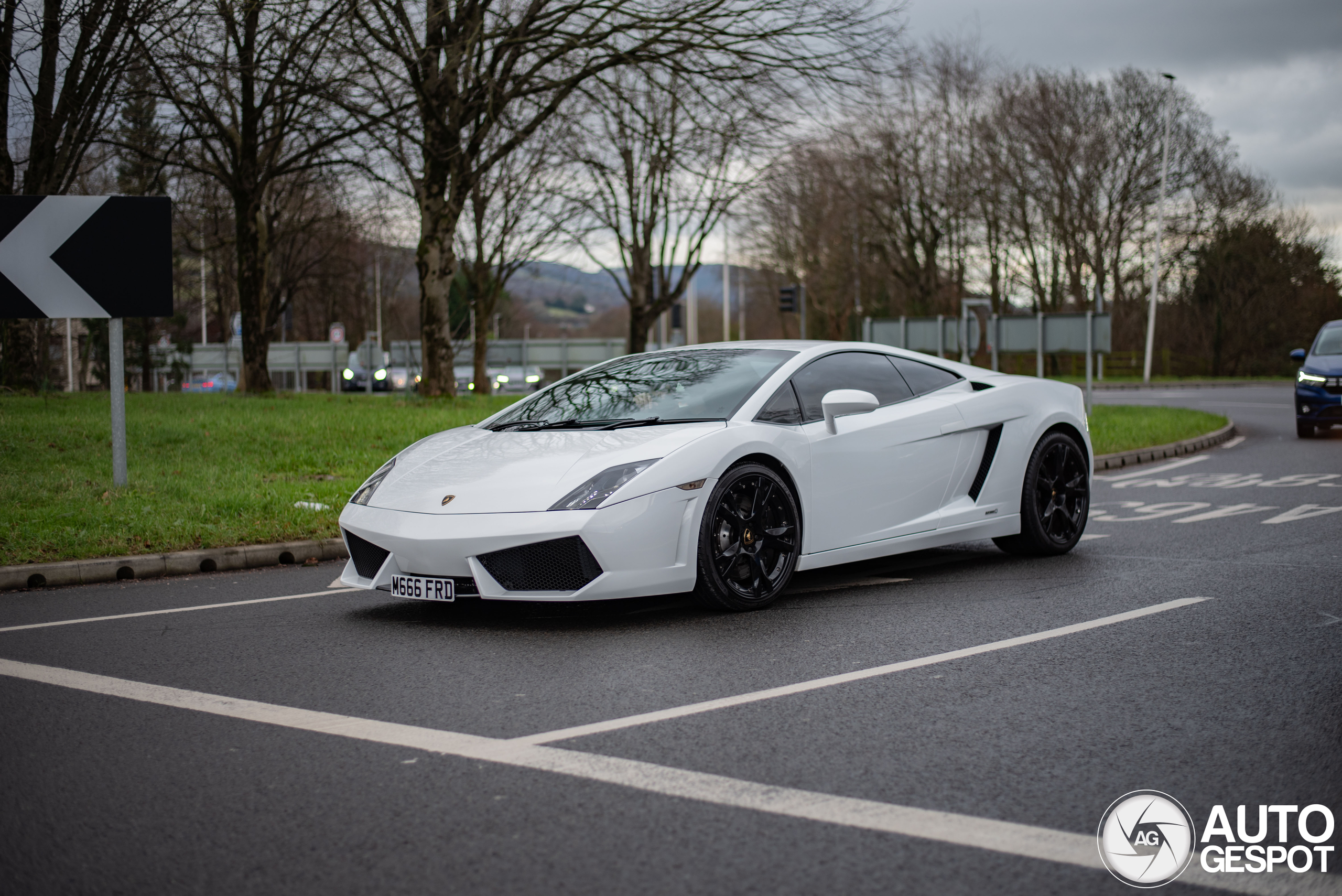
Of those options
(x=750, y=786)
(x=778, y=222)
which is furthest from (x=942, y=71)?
(x=750, y=786)

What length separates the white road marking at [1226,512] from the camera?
995cm

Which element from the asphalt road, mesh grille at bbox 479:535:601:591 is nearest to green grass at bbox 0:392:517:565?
the asphalt road

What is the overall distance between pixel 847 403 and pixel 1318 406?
1480cm

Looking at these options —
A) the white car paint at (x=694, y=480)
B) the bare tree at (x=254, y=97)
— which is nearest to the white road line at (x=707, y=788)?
the white car paint at (x=694, y=480)

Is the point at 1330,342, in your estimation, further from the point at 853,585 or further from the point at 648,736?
the point at 648,736

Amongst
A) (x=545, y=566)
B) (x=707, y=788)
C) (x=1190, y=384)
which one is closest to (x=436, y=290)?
(x=545, y=566)

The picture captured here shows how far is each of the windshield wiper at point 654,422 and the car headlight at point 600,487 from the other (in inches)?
21.4

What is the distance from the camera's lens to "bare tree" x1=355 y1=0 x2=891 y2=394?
18.6 m

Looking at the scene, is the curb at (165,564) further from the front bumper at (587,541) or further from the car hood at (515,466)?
the front bumper at (587,541)

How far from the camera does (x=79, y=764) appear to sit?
155 inches

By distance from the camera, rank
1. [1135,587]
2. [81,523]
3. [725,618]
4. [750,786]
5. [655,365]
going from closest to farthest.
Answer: [750,786] < [725,618] < [1135,587] < [655,365] < [81,523]

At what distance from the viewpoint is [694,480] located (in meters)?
5.95

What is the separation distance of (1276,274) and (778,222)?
26355 mm

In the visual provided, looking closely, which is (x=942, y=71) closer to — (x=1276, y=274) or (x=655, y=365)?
(x=1276, y=274)
